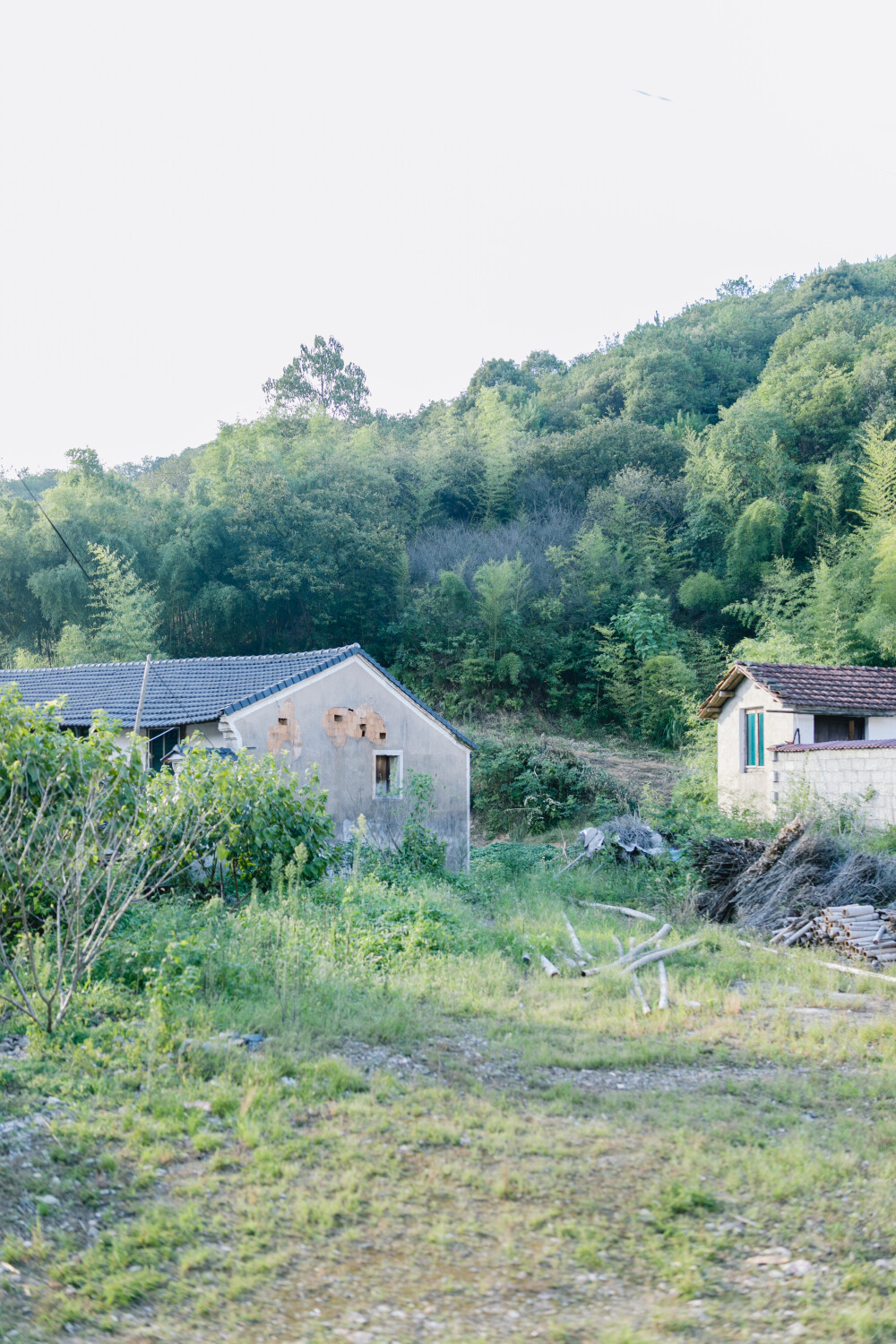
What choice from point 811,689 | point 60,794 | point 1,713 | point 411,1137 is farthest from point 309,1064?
point 811,689

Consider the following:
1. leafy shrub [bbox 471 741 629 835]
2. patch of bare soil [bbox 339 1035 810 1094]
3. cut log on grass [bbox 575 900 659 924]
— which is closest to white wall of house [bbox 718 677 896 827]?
leafy shrub [bbox 471 741 629 835]

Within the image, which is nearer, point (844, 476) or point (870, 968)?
point (870, 968)

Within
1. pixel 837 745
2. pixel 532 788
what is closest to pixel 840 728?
pixel 837 745

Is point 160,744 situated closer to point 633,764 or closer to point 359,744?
point 359,744

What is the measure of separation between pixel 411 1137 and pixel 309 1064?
2.92 ft

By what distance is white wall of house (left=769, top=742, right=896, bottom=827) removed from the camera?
14.2 m

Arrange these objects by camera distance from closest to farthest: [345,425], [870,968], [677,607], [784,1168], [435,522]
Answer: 1. [784,1168]
2. [870,968]
3. [677,607]
4. [435,522]
5. [345,425]

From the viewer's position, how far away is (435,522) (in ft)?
113

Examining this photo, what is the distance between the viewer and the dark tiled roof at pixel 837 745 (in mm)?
14305

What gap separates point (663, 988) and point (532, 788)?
1332 centimetres

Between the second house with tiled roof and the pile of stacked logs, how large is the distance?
16.6 ft

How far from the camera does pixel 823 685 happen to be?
16531 millimetres

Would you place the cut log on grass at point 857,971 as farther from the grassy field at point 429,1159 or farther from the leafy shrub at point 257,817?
the leafy shrub at point 257,817

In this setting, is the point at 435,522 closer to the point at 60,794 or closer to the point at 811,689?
the point at 811,689
